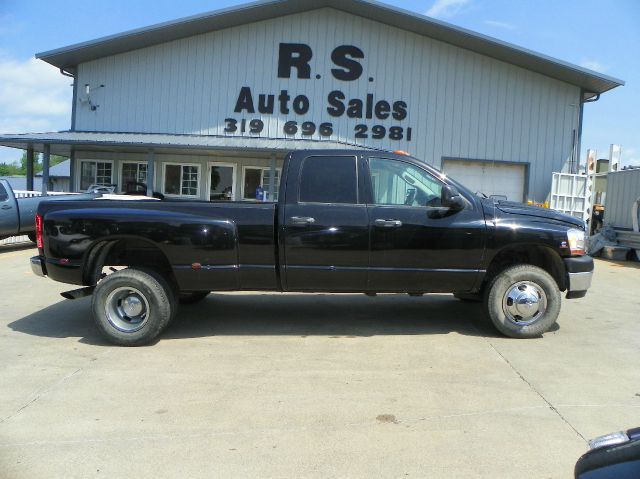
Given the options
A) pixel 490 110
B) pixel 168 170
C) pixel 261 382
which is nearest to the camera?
pixel 261 382

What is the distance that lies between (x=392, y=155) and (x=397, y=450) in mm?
3313

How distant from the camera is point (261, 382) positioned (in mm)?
4480

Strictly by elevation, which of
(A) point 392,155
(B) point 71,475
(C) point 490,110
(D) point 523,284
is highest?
(C) point 490,110

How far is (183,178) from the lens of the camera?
66.3 ft

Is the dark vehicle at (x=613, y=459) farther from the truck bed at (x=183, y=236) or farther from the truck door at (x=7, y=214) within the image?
the truck door at (x=7, y=214)

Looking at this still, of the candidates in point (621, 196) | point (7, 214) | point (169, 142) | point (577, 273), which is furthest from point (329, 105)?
point (577, 273)

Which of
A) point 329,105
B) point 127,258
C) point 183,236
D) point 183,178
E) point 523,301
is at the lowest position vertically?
point 523,301

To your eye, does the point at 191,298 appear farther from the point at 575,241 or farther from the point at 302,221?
the point at 575,241

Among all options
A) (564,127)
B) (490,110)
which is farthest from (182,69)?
(564,127)

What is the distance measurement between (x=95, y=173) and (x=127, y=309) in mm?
16658

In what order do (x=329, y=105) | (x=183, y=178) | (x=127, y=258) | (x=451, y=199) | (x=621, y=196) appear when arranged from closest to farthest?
(x=451, y=199) → (x=127, y=258) → (x=621, y=196) → (x=329, y=105) → (x=183, y=178)

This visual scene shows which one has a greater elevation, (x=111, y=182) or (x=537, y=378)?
(x=111, y=182)

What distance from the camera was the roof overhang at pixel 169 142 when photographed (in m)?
16.8

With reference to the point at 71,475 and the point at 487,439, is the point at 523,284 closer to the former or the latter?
the point at 487,439
